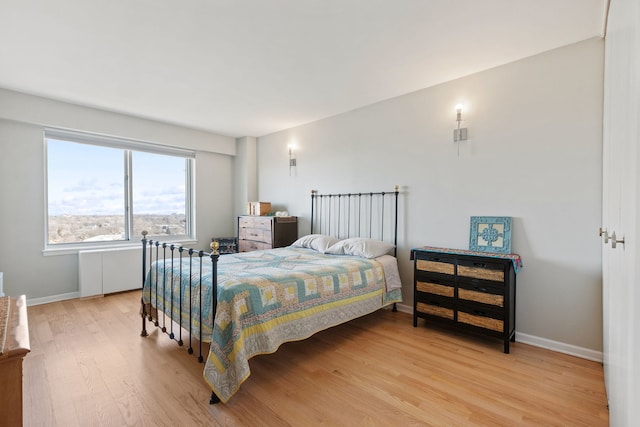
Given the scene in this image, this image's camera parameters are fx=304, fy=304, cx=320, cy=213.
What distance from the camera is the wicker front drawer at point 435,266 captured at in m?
2.90

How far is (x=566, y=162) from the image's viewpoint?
2.59 m

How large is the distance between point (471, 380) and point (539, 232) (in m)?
1.46

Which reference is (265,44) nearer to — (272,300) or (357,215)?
(272,300)

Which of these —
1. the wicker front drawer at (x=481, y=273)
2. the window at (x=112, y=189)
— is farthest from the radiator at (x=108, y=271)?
the wicker front drawer at (x=481, y=273)

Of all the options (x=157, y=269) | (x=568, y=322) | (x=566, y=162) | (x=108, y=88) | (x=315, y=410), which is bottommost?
(x=315, y=410)

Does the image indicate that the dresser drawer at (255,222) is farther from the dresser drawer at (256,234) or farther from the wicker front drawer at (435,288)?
the wicker front drawer at (435,288)

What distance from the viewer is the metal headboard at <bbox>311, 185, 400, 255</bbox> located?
3775 mm

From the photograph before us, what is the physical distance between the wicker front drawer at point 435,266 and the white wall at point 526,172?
0.41m

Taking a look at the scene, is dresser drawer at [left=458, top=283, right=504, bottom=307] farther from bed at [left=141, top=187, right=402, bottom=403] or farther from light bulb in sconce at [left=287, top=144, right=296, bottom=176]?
light bulb in sconce at [left=287, top=144, right=296, bottom=176]

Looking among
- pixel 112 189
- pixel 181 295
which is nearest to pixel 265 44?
pixel 181 295

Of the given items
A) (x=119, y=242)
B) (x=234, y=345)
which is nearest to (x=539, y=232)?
(x=234, y=345)

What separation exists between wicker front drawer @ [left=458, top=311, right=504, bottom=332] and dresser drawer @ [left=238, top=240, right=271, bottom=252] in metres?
2.79

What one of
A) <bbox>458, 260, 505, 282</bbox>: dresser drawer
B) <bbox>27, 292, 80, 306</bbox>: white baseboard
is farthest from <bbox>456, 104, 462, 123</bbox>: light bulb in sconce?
<bbox>27, 292, 80, 306</bbox>: white baseboard

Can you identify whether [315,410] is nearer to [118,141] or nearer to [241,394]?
[241,394]
